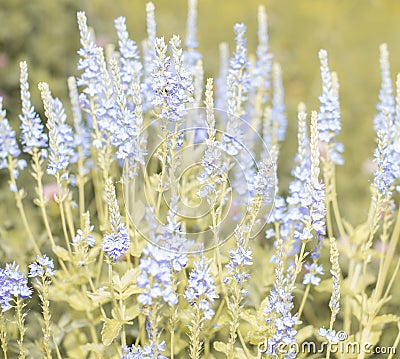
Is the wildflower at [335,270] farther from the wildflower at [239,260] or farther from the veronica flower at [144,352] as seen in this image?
the veronica flower at [144,352]

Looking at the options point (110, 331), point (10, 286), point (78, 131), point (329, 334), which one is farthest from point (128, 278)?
point (78, 131)

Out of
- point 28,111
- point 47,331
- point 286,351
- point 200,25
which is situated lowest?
point 286,351

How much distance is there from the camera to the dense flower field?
222 centimetres

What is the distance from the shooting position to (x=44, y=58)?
5.35m

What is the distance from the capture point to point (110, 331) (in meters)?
2.37

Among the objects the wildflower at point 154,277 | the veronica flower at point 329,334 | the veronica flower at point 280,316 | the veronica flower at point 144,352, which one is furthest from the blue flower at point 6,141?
the veronica flower at point 329,334

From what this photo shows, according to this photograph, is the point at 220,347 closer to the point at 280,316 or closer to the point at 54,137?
the point at 280,316

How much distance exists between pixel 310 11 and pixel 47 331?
7.28 metres

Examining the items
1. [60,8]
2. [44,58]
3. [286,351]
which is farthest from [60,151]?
[60,8]

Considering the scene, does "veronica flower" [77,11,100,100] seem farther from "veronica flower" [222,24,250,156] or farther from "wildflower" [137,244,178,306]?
"wildflower" [137,244,178,306]

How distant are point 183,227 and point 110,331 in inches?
21.1

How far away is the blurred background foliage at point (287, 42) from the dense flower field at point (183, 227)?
1.97 ft

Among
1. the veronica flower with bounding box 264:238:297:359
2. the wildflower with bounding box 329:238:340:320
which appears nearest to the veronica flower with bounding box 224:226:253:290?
the veronica flower with bounding box 264:238:297:359

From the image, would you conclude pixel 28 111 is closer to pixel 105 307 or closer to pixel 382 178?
pixel 105 307
